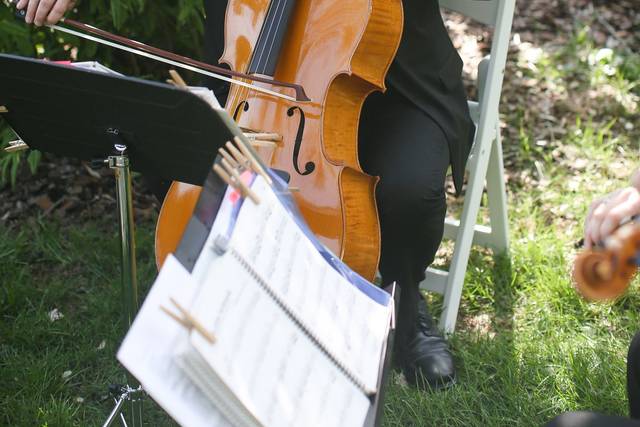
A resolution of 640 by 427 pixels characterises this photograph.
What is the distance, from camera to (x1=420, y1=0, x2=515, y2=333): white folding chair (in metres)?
2.20

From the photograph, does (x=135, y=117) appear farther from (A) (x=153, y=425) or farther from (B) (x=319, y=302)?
(A) (x=153, y=425)

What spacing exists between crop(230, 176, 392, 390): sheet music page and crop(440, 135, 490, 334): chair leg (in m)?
1.12

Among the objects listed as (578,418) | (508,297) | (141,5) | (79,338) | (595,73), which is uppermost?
(595,73)

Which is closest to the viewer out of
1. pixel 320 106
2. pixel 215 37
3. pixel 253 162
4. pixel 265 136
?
pixel 253 162

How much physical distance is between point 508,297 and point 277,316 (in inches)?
65.4

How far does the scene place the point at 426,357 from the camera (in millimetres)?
2174

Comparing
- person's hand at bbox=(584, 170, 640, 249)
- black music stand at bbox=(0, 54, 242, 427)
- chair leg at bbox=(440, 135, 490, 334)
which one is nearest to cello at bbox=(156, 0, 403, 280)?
black music stand at bbox=(0, 54, 242, 427)

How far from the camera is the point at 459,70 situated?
84.9 inches

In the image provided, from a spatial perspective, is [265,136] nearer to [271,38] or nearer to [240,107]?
[240,107]

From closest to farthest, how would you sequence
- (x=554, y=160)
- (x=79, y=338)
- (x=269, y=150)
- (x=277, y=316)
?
(x=277, y=316), (x=269, y=150), (x=79, y=338), (x=554, y=160)

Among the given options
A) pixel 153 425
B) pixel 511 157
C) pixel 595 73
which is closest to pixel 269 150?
pixel 153 425

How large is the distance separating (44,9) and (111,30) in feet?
4.02

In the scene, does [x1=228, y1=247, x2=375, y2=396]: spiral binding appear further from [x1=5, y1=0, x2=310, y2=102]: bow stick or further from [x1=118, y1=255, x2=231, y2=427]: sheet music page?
[x1=5, y1=0, x2=310, y2=102]: bow stick

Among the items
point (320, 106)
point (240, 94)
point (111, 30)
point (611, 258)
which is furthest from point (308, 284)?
point (111, 30)
